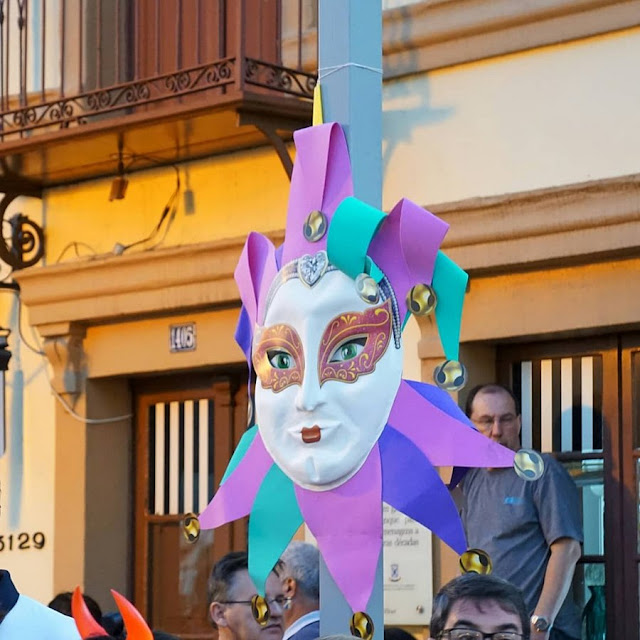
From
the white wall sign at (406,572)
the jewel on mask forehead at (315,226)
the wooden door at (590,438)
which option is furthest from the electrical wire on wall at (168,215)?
the jewel on mask forehead at (315,226)

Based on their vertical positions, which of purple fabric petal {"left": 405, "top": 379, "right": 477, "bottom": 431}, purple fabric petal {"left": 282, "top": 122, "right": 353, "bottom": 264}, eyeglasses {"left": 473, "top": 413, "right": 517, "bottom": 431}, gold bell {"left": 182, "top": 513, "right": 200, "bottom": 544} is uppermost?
purple fabric petal {"left": 282, "top": 122, "right": 353, "bottom": 264}

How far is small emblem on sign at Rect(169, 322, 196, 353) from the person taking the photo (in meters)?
8.97

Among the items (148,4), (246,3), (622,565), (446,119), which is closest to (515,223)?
(446,119)

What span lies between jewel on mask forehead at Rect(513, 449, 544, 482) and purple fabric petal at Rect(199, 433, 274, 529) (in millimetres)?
722

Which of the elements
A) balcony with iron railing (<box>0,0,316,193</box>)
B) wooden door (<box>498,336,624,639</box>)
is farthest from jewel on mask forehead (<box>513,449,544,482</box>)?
balcony with iron railing (<box>0,0,316,193</box>)

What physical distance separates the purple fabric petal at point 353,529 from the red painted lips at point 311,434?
126mm

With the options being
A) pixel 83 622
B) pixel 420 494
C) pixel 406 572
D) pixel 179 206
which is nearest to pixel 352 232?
pixel 420 494

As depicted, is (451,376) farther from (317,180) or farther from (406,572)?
(406,572)

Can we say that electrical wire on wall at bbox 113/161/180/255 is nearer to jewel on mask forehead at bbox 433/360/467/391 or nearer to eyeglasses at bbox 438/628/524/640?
jewel on mask forehead at bbox 433/360/467/391

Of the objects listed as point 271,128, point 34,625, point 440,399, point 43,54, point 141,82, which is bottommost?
point 34,625

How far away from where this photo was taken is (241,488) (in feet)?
15.3

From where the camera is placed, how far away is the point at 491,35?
769cm

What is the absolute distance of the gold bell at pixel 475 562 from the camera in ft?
13.8

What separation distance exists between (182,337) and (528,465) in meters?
5.03
